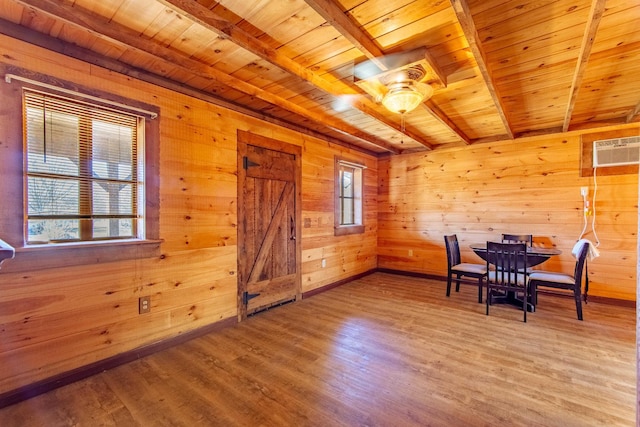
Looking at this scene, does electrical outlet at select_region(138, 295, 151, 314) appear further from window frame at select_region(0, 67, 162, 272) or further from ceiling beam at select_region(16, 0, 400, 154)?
ceiling beam at select_region(16, 0, 400, 154)

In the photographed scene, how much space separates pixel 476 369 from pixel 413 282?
8.97 feet

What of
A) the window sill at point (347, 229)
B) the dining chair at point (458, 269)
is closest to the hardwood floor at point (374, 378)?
the dining chair at point (458, 269)

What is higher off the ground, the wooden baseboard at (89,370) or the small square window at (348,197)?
the small square window at (348,197)

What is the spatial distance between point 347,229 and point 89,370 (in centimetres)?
360

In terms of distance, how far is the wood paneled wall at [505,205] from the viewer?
381 cm

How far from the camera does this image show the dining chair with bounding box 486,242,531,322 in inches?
125

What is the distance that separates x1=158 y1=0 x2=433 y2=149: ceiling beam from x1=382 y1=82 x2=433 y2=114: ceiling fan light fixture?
53 centimetres

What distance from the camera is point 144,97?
2.42 m

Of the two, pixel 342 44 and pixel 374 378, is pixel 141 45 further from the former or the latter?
pixel 374 378

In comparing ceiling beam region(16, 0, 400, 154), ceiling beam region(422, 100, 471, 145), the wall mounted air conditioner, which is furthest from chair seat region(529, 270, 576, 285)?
ceiling beam region(16, 0, 400, 154)

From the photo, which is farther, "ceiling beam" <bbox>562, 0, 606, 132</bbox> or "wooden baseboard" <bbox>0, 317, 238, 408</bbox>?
"wooden baseboard" <bbox>0, 317, 238, 408</bbox>

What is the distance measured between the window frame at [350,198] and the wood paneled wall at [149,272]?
3.80 feet

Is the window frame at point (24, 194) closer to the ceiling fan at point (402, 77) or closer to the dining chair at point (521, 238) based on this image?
the ceiling fan at point (402, 77)

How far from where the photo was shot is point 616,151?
149 inches
